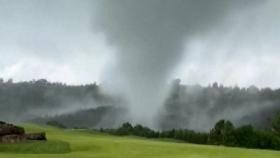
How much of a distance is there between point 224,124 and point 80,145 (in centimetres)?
9263

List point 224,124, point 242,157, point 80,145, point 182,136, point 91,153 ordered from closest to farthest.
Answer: point 242,157 → point 91,153 → point 80,145 → point 224,124 → point 182,136

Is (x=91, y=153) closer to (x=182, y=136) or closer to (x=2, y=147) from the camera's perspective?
(x=2, y=147)

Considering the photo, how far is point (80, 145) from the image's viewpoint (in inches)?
2242

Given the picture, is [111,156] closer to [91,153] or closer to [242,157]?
[91,153]

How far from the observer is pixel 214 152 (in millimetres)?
49688

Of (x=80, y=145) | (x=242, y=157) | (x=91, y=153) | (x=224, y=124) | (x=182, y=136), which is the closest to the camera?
(x=242, y=157)

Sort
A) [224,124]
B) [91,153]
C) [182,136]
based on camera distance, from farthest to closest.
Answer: [182,136], [224,124], [91,153]

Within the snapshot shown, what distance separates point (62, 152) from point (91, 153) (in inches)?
138

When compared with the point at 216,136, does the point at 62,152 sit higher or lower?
lower

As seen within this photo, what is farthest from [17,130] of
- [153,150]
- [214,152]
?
[214,152]

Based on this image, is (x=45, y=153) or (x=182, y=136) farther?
(x=182, y=136)

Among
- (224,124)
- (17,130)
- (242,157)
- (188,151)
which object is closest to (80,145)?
(17,130)

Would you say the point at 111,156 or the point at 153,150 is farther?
the point at 153,150

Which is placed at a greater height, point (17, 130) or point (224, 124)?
point (224, 124)
